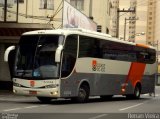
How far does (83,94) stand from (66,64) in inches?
95.4

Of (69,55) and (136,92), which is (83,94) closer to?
(69,55)

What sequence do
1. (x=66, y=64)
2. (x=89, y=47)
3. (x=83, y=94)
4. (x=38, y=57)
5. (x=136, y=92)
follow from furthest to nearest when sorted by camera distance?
(x=136, y=92), (x=89, y=47), (x=83, y=94), (x=66, y=64), (x=38, y=57)

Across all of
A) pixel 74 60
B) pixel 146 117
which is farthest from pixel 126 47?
pixel 146 117

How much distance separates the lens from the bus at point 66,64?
22.7 m

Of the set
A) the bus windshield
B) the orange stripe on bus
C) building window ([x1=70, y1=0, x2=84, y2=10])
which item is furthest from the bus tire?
building window ([x1=70, y1=0, x2=84, y2=10])

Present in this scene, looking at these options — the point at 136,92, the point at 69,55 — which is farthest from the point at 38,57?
the point at 136,92

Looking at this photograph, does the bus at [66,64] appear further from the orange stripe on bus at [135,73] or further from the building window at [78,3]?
the building window at [78,3]

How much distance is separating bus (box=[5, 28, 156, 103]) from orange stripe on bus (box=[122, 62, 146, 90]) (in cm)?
173

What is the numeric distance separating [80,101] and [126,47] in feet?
20.4

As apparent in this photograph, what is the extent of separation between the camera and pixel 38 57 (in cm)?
2284

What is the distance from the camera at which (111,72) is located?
2800 cm

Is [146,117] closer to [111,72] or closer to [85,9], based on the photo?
[111,72]

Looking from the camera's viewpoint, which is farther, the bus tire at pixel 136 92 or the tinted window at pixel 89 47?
the bus tire at pixel 136 92

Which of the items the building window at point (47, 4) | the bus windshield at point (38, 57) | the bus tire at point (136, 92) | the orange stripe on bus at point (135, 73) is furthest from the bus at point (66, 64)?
the building window at point (47, 4)
